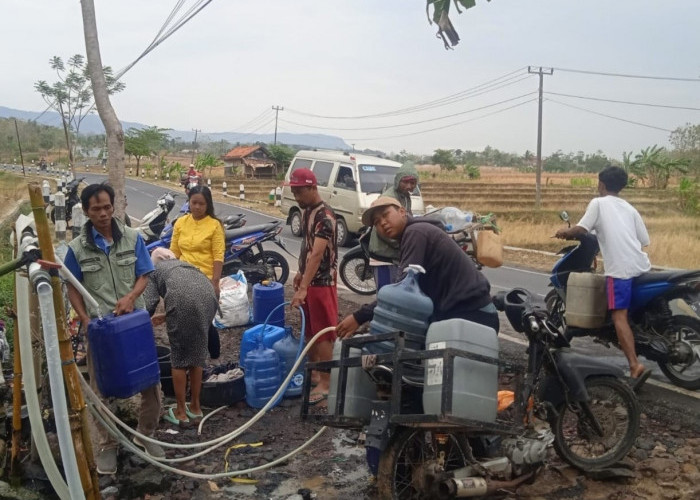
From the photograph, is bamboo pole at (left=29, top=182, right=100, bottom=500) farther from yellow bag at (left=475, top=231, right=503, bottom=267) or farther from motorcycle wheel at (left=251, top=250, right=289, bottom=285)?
motorcycle wheel at (left=251, top=250, right=289, bottom=285)

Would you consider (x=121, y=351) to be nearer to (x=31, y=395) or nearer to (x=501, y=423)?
(x=31, y=395)

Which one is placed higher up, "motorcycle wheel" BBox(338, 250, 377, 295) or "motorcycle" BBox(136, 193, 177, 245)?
"motorcycle" BBox(136, 193, 177, 245)

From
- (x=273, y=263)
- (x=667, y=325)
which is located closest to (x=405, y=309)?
(x=667, y=325)

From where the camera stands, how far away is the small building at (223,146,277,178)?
44.6 m

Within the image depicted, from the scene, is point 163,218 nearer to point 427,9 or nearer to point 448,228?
point 448,228

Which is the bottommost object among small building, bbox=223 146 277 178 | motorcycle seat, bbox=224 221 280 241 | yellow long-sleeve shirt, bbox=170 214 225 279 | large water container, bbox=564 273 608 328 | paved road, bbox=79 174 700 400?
paved road, bbox=79 174 700 400

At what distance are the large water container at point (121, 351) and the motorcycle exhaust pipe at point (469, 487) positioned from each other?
1.77 m

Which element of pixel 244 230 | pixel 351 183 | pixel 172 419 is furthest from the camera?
pixel 351 183

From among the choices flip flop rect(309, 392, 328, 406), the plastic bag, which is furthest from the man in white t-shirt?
the plastic bag

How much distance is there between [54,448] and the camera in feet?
13.0

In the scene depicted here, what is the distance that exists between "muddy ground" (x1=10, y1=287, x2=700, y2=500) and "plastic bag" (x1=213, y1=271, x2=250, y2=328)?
2.16 meters

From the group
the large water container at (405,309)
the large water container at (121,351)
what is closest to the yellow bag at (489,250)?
the large water container at (405,309)

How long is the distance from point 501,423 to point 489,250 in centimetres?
344

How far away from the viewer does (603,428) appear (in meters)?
3.84
